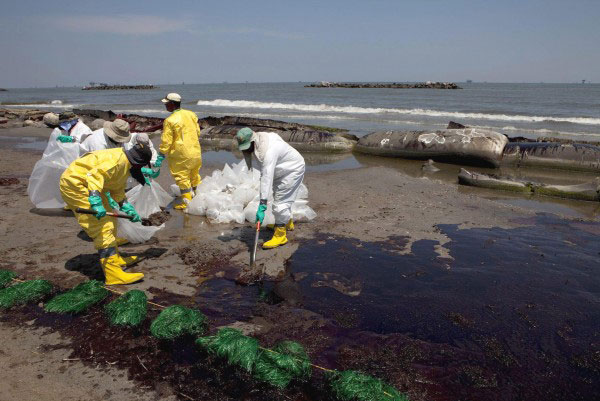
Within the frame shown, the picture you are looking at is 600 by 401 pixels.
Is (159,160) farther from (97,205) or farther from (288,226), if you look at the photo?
(97,205)

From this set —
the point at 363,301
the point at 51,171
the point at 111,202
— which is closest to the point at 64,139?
the point at 51,171

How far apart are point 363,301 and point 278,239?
5.27ft

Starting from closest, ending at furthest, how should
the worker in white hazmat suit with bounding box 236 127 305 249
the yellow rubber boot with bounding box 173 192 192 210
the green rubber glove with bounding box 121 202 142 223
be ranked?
the green rubber glove with bounding box 121 202 142 223
the worker in white hazmat suit with bounding box 236 127 305 249
the yellow rubber boot with bounding box 173 192 192 210

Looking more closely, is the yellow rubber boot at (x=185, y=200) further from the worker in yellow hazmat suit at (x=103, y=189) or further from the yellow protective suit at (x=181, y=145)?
the worker in yellow hazmat suit at (x=103, y=189)

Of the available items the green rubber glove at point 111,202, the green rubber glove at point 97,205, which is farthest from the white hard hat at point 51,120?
the green rubber glove at point 97,205

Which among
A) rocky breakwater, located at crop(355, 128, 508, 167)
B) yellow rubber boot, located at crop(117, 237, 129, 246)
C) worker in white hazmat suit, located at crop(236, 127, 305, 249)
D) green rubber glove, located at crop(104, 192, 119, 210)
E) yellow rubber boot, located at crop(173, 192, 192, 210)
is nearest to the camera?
green rubber glove, located at crop(104, 192, 119, 210)

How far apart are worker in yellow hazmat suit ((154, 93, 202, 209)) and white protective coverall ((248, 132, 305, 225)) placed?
1.74 m

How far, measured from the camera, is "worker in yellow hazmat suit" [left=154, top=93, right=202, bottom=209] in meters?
5.82

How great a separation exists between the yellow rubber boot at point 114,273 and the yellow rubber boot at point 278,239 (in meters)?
1.65

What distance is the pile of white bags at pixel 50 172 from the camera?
5.73 metres

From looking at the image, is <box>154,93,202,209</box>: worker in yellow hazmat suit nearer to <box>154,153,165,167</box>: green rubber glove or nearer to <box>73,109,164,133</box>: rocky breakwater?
<box>154,153,165,167</box>: green rubber glove

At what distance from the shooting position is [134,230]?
15.0 ft

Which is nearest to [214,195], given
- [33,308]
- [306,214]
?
[306,214]

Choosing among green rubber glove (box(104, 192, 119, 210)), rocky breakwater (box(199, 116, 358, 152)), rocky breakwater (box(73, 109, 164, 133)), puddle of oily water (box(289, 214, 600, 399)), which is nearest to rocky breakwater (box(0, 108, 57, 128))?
rocky breakwater (box(73, 109, 164, 133))
